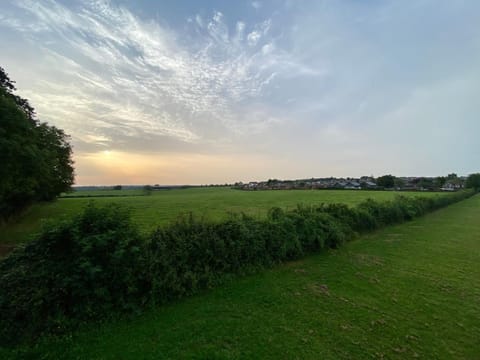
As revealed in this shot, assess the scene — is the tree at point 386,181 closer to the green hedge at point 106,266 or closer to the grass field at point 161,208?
the grass field at point 161,208

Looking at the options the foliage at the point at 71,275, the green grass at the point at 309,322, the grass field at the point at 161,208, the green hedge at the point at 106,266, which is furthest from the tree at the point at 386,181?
the foliage at the point at 71,275

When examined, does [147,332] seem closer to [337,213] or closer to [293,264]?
[293,264]

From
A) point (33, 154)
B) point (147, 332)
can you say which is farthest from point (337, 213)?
point (33, 154)

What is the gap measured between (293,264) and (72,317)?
22.1 ft

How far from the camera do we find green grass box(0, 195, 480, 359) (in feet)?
11.6

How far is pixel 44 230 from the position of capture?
14.0 feet

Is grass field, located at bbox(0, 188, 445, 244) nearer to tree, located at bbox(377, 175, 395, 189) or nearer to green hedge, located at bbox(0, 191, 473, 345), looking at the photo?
green hedge, located at bbox(0, 191, 473, 345)

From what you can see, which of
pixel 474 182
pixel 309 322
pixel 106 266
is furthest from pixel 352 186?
pixel 106 266

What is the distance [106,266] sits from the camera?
14.3 feet

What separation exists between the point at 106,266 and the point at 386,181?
106461 millimetres

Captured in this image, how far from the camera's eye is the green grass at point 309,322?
3545 millimetres

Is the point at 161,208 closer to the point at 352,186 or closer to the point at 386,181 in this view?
the point at 352,186

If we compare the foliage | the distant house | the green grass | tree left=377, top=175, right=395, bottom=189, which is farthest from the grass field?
tree left=377, top=175, right=395, bottom=189

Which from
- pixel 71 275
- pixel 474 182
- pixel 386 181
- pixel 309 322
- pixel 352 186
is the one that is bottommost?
pixel 309 322
